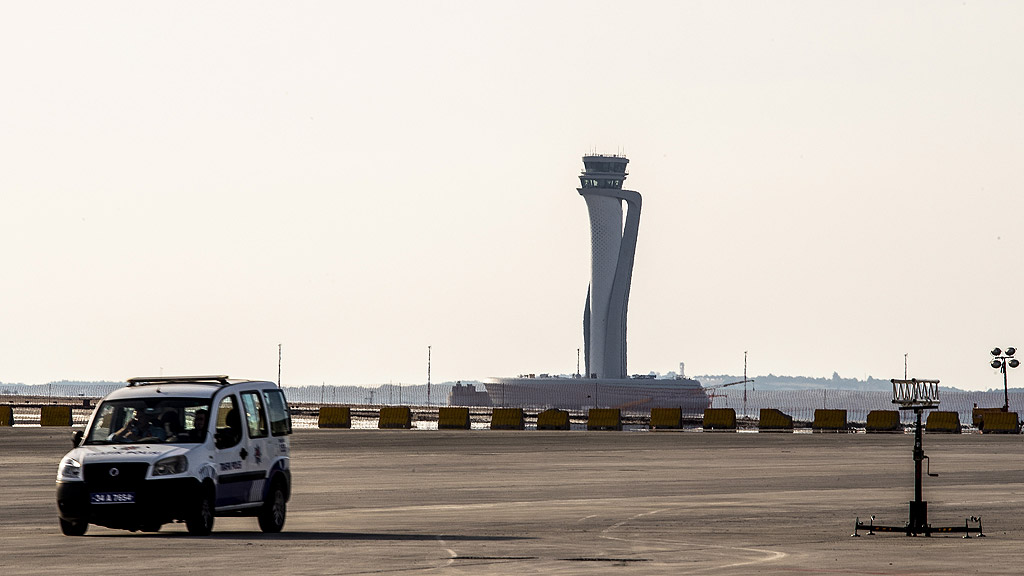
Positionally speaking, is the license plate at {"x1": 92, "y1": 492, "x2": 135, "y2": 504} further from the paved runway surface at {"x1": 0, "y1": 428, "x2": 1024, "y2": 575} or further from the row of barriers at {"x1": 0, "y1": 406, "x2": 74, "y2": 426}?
the row of barriers at {"x1": 0, "y1": 406, "x2": 74, "y2": 426}

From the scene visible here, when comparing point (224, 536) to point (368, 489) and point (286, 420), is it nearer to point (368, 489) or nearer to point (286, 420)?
point (286, 420)

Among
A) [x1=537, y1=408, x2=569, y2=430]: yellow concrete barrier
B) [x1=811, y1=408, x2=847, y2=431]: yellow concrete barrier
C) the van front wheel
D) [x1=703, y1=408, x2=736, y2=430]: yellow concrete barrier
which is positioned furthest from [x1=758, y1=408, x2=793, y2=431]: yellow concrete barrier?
the van front wheel

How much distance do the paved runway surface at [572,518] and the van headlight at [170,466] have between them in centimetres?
85

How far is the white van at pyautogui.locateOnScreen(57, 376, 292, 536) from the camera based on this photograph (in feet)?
64.3

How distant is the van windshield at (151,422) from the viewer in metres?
20.3

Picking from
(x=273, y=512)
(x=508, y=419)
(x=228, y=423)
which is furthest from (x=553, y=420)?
(x=228, y=423)

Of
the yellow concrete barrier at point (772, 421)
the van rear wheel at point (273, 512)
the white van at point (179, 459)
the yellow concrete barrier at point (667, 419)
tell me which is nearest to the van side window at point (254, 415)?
the white van at point (179, 459)

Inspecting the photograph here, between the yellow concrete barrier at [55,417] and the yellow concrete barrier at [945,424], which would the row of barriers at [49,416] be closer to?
the yellow concrete barrier at [55,417]

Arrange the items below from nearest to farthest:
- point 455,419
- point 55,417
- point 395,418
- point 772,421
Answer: point 455,419 → point 395,418 → point 772,421 → point 55,417

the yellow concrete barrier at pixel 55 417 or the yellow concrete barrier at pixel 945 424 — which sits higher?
the yellow concrete barrier at pixel 945 424

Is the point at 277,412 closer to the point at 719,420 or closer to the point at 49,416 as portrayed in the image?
the point at 719,420

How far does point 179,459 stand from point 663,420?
5295cm

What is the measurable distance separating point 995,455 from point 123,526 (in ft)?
105

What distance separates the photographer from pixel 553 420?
70.0 m
